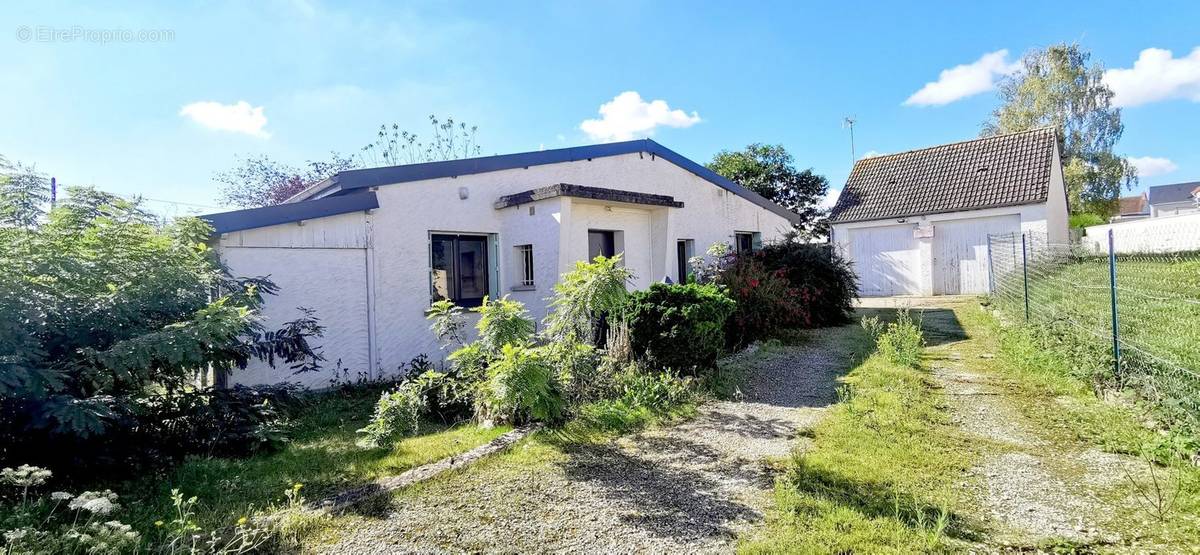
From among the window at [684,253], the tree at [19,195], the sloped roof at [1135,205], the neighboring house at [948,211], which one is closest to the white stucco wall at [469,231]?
the window at [684,253]

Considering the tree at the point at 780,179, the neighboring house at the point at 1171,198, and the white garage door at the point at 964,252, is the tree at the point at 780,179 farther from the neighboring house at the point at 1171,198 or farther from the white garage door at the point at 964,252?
the neighboring house at the point at 1171,198

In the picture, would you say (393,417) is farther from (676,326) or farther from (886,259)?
(886,259)

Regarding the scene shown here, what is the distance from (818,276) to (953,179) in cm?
929

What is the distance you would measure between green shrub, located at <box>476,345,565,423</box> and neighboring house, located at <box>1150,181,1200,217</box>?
6308 cm

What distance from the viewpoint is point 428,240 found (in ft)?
29.6

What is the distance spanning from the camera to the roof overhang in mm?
9023

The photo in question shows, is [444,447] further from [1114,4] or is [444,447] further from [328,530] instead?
[1114,4]

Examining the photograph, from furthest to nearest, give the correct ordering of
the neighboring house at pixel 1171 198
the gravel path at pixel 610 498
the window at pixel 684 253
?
the neighboring house at pixel 1171 198 → the window at pixel 684 253 → the gravel path at pixel 610 498

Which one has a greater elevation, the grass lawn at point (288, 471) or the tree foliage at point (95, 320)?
the tree foliage at point (95, 320)

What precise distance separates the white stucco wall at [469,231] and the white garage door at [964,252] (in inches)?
390

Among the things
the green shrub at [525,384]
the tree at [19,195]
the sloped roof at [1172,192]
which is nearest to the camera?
the tree at [19,195]

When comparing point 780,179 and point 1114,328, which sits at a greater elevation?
point 780,179

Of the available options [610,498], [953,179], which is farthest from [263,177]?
Result: [610,498]

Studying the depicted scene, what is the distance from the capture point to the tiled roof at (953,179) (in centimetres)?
1612
